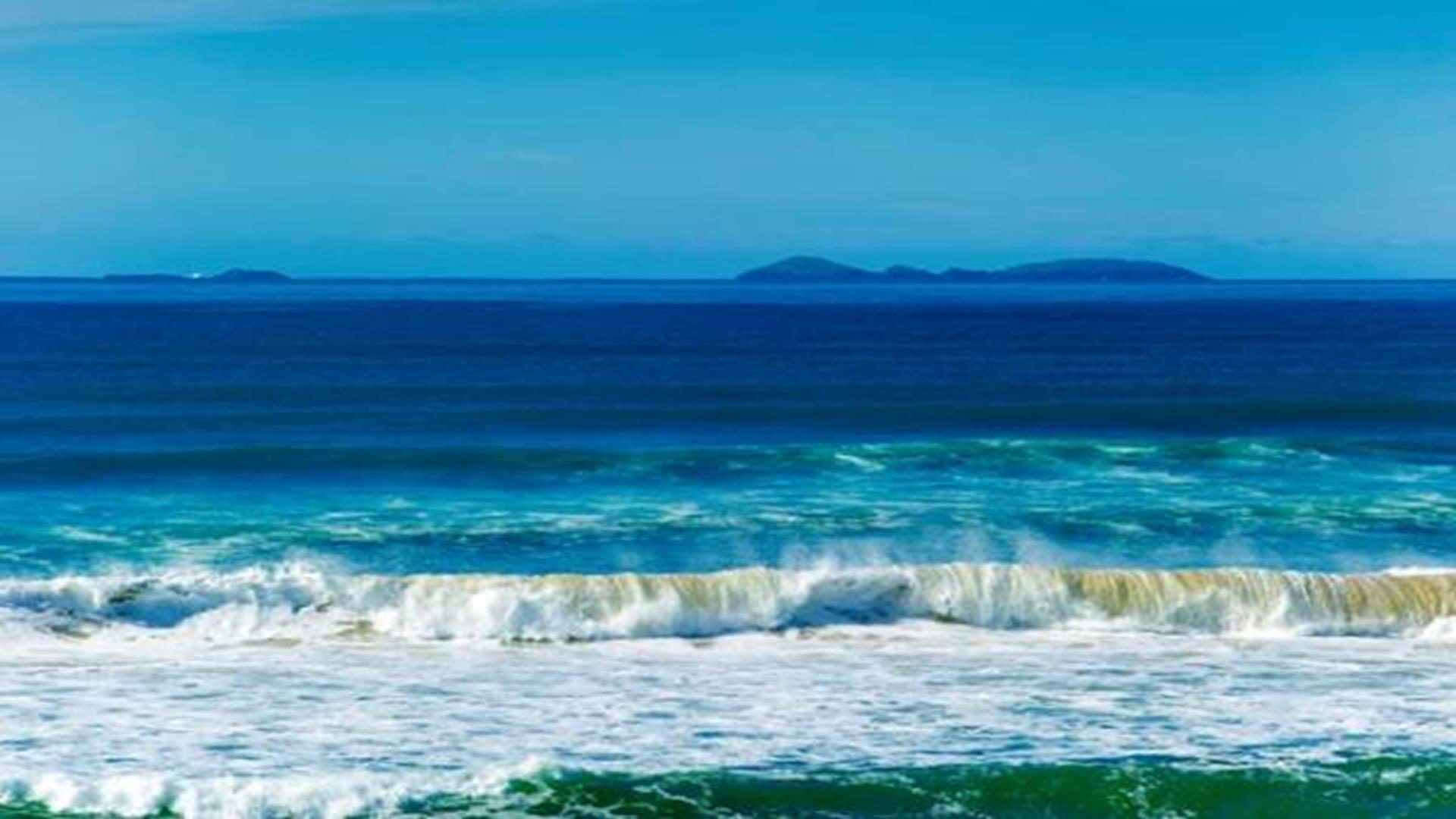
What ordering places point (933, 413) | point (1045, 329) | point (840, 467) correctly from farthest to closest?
point (1045, 329) < point (933, 413) < point (840, 467)

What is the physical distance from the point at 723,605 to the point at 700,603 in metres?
Answer: 0.24

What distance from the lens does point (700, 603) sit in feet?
67.9

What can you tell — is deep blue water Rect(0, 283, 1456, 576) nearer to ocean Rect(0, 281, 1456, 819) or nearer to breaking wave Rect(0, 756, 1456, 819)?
ocean Rect(0, 281, 1456, 819)

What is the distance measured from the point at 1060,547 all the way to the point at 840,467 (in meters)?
7.73

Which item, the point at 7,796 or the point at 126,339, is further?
the point at 126,339

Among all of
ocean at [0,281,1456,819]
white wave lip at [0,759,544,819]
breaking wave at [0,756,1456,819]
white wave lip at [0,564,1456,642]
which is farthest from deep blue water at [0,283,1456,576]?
breaking wave at [0,756,1456,819]

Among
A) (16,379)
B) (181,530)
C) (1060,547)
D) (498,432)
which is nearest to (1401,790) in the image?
(1060,547)

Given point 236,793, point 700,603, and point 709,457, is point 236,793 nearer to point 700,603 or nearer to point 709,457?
point 700,603

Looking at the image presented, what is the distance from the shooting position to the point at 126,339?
3248 inches

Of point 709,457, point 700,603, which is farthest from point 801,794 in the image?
point 709,457

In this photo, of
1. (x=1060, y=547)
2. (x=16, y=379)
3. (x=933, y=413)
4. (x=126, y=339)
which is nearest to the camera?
(x=1060, y=547)

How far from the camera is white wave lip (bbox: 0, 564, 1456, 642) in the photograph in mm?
20188

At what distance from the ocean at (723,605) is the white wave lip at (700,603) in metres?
0.05

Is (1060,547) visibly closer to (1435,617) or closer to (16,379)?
(1435,617)
